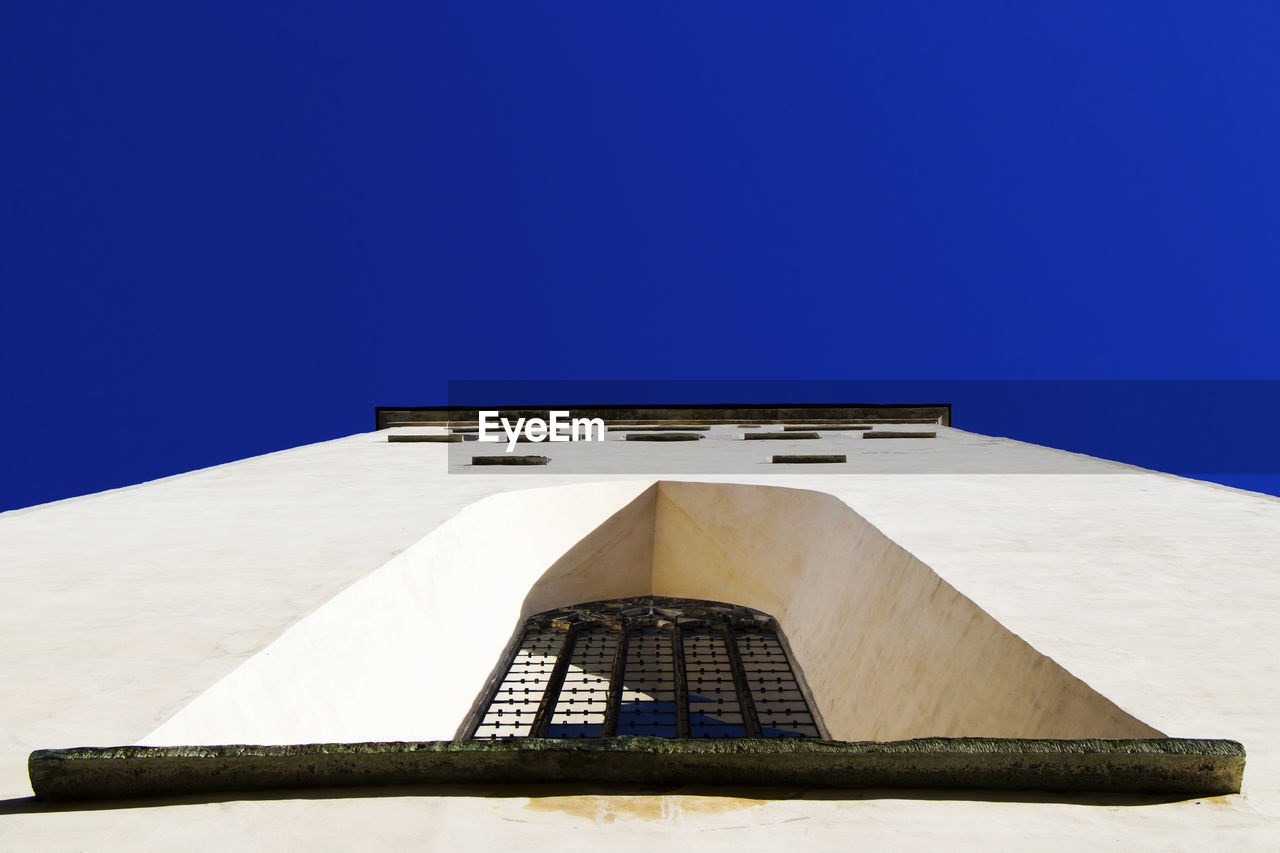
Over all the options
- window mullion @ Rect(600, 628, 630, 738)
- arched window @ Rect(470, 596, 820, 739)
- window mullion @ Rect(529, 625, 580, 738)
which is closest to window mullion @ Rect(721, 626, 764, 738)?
arched window @ Rect(470, 596, 820, 739)

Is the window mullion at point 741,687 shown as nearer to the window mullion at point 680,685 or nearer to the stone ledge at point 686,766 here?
the window mullion at point 680,685

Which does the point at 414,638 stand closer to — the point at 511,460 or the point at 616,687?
the point at 616,687

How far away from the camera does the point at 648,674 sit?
755 cm

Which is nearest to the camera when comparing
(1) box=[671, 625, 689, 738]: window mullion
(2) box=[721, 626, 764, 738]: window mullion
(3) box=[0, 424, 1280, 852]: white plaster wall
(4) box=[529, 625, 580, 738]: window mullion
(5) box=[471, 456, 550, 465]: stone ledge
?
(3) box=[0, 424, 1280, 852]: white plaster wall

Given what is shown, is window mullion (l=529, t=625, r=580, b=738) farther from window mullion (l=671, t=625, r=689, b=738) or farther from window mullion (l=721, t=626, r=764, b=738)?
window mullion (l=721, t=626, r=764, b=738)

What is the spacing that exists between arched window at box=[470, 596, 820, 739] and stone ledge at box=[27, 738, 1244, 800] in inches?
139

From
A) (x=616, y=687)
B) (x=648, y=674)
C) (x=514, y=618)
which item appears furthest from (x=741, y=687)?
(x=514, y=618)

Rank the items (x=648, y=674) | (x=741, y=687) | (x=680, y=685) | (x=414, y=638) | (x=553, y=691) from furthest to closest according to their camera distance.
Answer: (x=648, y=674), (x=741, y=687), (x=553, y=691), (x=680, y=685), (x=414, y=638)

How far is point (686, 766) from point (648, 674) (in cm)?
537

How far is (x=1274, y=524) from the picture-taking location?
6176 mm

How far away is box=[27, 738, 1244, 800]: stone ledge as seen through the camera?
2.28 m

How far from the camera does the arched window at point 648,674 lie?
636 cm

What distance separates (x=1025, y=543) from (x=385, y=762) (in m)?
4.55

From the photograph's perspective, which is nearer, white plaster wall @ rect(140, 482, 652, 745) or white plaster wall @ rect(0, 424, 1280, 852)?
white plaster wall @ rect(0, 424, 1280, 852)
